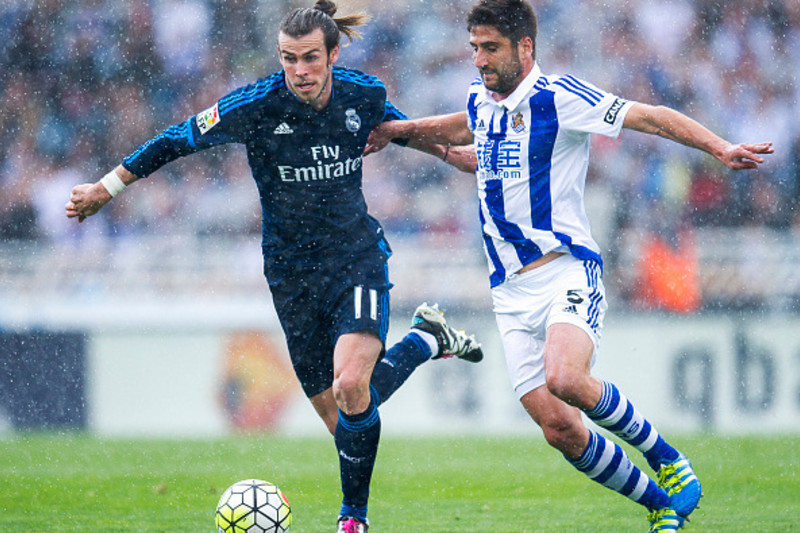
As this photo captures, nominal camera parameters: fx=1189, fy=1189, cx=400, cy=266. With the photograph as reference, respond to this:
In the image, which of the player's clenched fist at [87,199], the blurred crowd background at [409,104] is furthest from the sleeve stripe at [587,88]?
the blurred crowd background at [409,104]

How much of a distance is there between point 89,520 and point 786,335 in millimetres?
6916

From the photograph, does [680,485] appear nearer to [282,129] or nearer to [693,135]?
[693,135]

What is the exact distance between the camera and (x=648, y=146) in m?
13.4

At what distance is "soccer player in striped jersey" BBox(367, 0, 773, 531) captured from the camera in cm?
519

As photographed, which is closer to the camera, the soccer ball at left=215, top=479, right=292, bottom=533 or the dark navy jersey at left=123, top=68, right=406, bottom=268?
the soccer ball at left=215, top=479, right=292, bottom=533

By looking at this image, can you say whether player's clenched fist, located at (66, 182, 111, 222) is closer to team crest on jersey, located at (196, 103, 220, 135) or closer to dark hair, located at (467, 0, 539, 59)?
team crest on jersey, located at (196, 103, 220, 135)

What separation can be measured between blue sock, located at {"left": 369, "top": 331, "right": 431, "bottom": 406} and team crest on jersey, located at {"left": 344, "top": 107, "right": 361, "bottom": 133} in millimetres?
1198

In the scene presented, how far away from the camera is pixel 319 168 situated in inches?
223

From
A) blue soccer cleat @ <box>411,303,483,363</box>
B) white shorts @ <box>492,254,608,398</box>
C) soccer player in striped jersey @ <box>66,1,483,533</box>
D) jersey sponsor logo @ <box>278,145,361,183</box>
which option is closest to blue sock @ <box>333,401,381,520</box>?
soccer player in striped jersey @ <box>66,1,483,533</box>

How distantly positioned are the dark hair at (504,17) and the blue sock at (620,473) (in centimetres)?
184

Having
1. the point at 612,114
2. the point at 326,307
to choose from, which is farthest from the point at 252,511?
the point at 612,114

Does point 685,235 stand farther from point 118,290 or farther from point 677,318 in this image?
point 118,290

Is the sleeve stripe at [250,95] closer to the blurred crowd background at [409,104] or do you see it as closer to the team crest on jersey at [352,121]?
the team crest on jersey at [352,121]

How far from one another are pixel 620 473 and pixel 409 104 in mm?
9729
